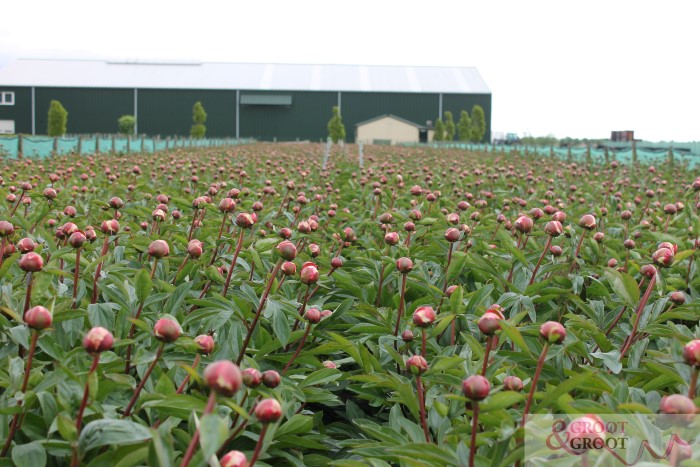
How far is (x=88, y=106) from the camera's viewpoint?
3925 centimetres

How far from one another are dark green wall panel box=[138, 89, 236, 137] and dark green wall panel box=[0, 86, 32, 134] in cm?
616

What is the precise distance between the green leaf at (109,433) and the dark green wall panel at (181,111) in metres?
39.7

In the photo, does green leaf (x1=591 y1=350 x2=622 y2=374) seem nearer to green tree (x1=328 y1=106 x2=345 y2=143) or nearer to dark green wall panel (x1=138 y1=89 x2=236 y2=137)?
green tree (x1=328 y1=106 x2=345 y2=143)

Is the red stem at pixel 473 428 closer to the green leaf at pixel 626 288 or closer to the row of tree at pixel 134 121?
the green leaf at pixel 626 288

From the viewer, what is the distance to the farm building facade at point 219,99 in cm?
3900

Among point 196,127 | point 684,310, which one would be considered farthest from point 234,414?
point 196,127

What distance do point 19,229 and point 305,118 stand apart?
38587 millimetres

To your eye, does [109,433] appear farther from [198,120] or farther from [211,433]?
[198,120]

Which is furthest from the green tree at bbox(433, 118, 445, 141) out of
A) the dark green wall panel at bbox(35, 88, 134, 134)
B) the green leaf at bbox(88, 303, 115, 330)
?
the green leaf at bbox(88, 303, 115, 330)

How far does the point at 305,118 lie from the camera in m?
40.5

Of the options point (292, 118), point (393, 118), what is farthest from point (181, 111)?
point (393, 118)

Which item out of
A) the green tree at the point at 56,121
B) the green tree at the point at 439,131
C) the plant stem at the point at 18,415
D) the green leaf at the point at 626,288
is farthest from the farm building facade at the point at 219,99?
the plant stem at the point at 18,415

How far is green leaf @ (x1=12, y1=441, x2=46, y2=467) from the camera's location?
36.2 inches

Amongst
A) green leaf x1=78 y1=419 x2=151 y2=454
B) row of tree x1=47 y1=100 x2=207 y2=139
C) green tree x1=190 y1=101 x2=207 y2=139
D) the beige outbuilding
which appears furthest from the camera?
the beige outbuilding
